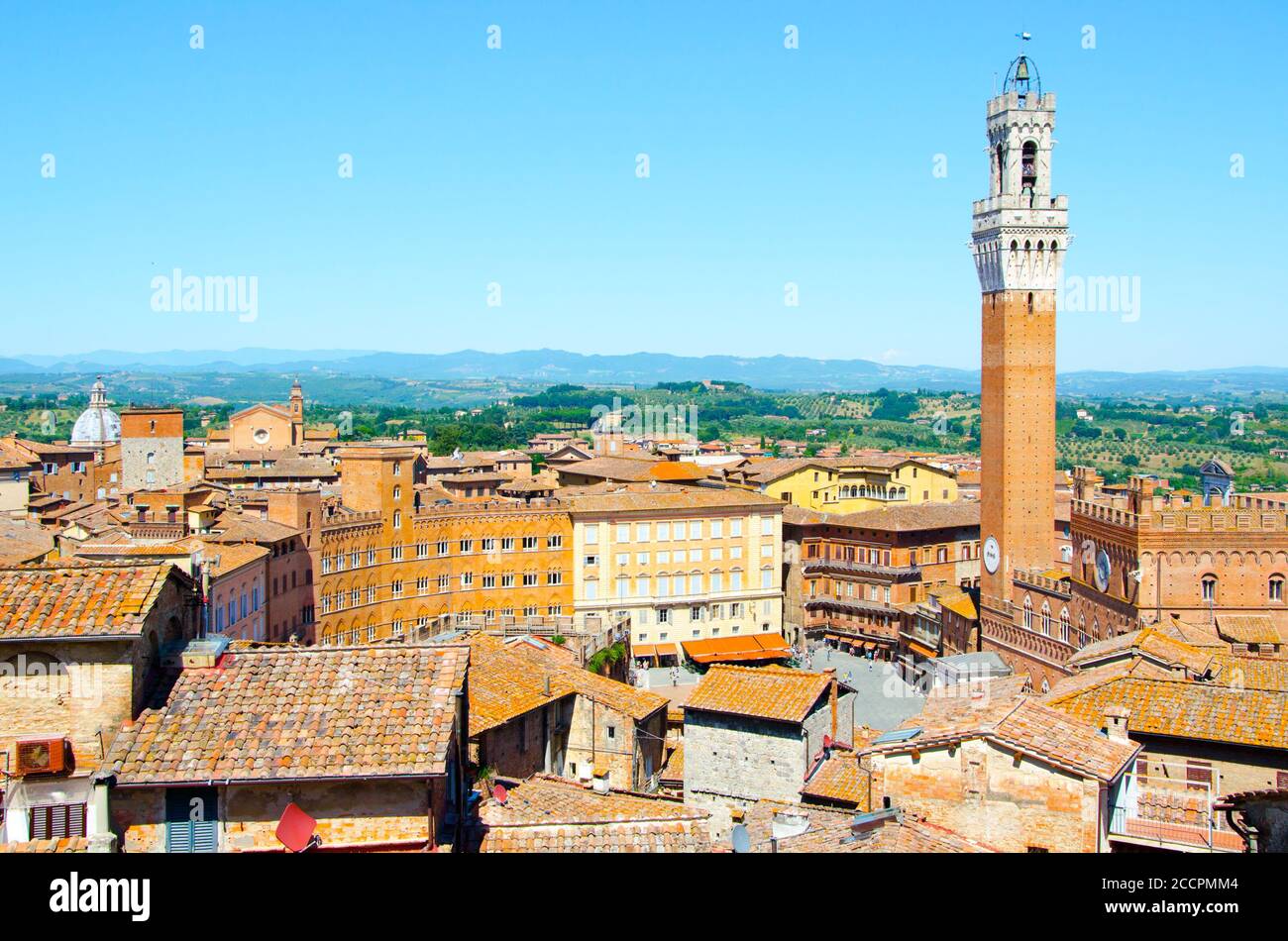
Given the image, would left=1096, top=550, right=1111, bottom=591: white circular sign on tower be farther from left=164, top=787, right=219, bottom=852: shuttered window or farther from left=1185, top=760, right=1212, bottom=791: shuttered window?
left=164, top=787, right=219, bottom=852: shuttered window

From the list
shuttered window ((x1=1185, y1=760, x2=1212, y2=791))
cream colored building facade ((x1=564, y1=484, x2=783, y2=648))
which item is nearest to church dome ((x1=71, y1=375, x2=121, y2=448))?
cream colored building facade ((x1=564, y1=484, x2=783, y2=648))

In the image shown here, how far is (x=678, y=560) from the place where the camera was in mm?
67938

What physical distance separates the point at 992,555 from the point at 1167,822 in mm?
43530

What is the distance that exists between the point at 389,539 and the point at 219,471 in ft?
94.2

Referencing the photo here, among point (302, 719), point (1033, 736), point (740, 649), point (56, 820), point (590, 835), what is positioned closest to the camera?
point (56, 820)

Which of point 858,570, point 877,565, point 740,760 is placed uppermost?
point 740,760

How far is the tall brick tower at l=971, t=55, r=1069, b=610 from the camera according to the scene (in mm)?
59812

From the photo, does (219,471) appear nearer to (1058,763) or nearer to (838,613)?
(838,613)

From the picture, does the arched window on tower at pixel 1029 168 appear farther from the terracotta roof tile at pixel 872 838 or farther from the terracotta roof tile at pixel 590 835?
the terracotta roof tile at pixel 590 835

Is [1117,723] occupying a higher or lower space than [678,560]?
higher

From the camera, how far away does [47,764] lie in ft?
40.1

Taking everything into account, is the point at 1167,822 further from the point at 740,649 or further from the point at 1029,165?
the point at 1029,165

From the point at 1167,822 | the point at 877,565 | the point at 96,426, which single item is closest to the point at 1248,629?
the point at 1167,822

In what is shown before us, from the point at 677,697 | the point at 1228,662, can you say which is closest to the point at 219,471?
the point at 677,697
